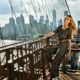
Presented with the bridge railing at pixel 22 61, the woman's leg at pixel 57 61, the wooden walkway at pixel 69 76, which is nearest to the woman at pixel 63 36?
the woman's leg at pixel 57 61

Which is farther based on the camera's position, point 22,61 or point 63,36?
point 63,36

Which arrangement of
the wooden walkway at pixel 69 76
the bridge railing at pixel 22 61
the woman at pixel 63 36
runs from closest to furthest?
1. the bridge railing at pixel 22 61
2. the woman at pixel 63 36
3. the wooden walkway at pixel 69 76

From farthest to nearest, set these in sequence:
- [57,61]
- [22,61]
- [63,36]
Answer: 1. [57,61]
2. [63,36]
3. [22,61]

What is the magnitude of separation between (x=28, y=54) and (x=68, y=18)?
1.44 metres

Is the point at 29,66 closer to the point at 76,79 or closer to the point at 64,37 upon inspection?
the point at 64,37

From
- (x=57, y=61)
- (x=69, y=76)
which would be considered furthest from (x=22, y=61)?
(x=69, y=76)

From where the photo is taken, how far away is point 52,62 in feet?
17.3

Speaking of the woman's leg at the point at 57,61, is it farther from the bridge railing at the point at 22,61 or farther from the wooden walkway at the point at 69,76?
the wooden walkway at the point at 69,76

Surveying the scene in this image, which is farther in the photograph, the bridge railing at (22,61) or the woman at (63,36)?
the woman at (63,36)

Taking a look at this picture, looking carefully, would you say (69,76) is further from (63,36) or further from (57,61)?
(63,36)

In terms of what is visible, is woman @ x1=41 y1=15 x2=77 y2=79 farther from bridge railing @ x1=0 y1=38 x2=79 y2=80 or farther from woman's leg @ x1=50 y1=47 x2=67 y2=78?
bridge railing @ x1=0 y1=38 x2=79 y2=80

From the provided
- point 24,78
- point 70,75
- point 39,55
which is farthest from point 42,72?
point 24,78

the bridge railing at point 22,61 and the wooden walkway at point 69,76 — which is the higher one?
the bridge railing at point 22,61

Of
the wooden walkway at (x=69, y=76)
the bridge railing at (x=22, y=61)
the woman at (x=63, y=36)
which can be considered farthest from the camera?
the wooden walkway at (x=69, y=76)
